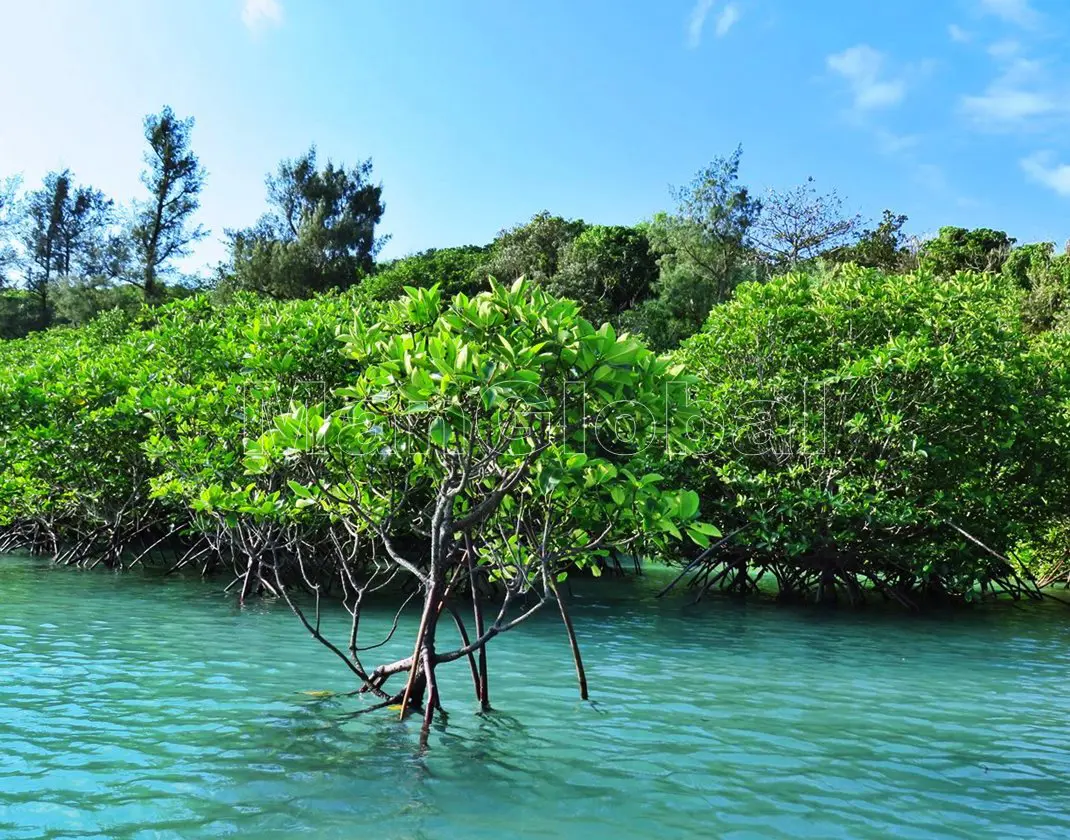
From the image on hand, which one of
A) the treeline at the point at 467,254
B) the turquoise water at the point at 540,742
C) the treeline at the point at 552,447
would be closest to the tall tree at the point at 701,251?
the treeline at the point at 467,254

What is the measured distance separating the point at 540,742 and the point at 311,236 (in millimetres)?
41317

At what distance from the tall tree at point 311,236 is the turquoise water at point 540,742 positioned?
34420mm

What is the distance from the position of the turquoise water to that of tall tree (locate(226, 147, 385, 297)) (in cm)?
3442

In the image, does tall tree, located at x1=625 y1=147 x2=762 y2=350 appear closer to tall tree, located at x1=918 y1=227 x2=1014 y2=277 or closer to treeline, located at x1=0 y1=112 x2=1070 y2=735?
tall tree, located at x1=918 y1=227 x2=1014 y2=277

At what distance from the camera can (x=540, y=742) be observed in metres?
6.29

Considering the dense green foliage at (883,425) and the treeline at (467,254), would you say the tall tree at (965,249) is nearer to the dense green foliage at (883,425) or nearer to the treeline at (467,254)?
the treeline at (467,254)

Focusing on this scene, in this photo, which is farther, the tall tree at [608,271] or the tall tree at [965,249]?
the tall tree at [608,271]

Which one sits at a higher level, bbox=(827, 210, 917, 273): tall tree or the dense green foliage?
bbox=(827, 210, 917, 273): tall tree

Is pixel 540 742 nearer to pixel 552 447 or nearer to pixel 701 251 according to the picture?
pixel 552 447

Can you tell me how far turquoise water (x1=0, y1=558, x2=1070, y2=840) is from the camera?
489 centimetres

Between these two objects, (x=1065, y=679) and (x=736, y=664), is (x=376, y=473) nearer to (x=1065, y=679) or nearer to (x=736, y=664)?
(x=736, y=664)

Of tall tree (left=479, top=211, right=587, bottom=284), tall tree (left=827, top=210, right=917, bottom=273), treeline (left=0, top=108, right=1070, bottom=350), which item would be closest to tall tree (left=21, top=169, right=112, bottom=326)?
treeline (left=0, top=108, right=1070, bottom=350)

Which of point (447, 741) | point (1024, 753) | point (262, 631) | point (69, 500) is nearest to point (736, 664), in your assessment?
point (1024, 753)

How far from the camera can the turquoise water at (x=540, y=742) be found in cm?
489
